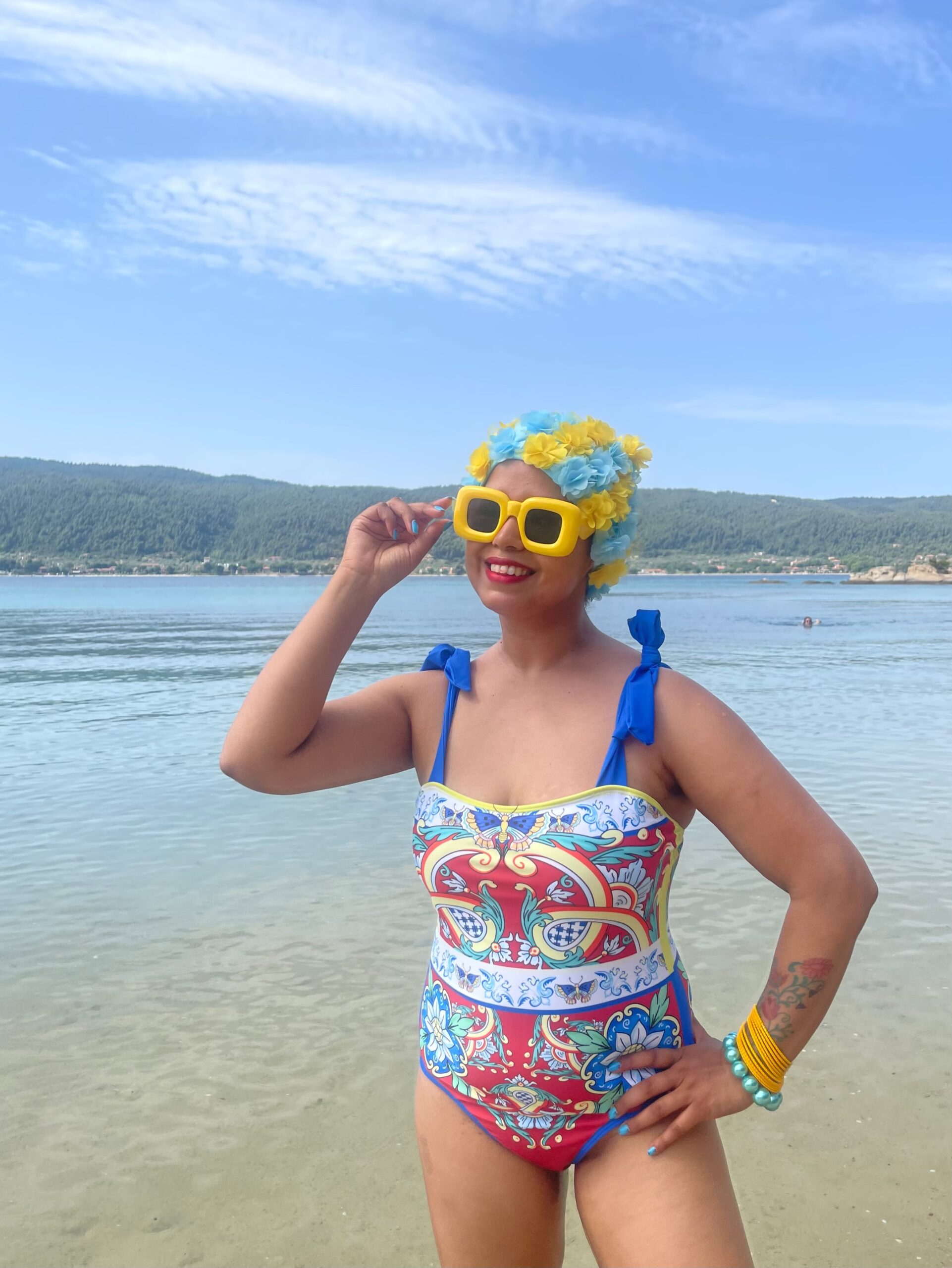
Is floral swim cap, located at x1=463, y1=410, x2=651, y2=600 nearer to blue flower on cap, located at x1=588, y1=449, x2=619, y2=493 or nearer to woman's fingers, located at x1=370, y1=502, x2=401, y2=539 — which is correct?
blue flower on cap, located at x1=588, y1=449, x2=619, y2=493

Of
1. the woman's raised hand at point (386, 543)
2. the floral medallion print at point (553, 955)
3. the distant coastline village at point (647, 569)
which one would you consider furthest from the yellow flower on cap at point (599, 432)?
the distant coastline village at point (647, 569)

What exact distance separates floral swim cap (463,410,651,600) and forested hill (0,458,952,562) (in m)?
130

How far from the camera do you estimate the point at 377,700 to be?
7.96ft

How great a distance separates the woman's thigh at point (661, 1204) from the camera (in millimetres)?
1897

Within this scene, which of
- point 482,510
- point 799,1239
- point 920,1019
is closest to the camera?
point 482,510

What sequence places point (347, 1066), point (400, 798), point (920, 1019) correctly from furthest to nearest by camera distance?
point (400, 798) < point (920, 1019) < point (347, 1066)

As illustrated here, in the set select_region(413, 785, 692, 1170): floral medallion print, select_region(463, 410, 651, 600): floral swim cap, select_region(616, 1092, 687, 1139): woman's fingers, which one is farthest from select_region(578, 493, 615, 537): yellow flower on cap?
select_region(616, 1092, 687, 1139): woman's fingers

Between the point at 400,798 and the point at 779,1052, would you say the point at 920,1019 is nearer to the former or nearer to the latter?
the point at 779,1052

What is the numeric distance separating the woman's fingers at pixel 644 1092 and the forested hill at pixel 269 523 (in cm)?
12985

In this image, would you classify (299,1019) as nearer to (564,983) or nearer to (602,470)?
(564,983)

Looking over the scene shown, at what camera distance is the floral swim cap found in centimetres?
221

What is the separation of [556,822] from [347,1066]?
3338mm

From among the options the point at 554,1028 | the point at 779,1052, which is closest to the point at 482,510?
the point at 554,1028

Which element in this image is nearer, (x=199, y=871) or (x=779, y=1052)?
(x=779, y=1052)
